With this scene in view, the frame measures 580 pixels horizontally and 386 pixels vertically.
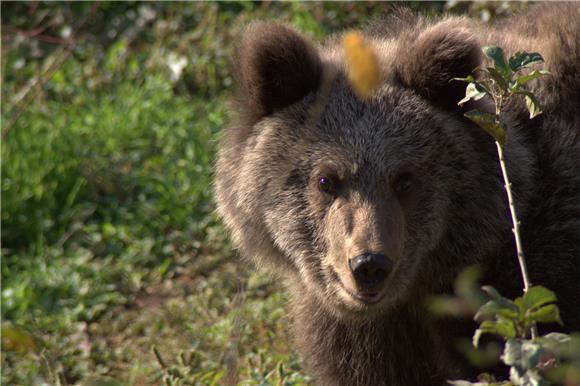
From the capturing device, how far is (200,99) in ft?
27.5

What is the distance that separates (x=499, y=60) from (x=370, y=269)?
40.0 inches

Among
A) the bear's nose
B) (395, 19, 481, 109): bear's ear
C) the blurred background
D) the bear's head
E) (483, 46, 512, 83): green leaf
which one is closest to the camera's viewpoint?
(483, 46, 512, 83): green leaf

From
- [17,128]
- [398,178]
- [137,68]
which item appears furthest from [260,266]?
[137,68]

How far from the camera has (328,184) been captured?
177 inches

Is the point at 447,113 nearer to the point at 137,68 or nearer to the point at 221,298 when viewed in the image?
the point at 221,298

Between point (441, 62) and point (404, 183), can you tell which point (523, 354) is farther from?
point (441, 62)

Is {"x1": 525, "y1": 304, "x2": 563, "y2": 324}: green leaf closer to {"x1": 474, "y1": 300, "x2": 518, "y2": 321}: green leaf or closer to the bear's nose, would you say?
{"x1": 474, "y1": 300, "x2": 518, "y2": 321}: green leaf

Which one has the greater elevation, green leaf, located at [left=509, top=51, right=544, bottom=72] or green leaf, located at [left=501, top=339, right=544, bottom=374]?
green leaf, located at [left=509, top=51, right=544, bottom=72]

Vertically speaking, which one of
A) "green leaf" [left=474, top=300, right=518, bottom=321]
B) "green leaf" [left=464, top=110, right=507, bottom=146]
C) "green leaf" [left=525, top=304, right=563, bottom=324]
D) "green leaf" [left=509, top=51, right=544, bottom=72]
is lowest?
"green leaf" [left=525, top=304, right=563, bottom=324]

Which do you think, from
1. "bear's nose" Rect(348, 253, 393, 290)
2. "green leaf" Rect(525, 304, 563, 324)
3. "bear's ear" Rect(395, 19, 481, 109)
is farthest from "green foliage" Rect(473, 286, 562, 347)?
"bear's ear" Rect(395, 19, 481, 109)

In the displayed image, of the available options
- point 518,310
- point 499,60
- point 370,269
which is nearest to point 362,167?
point 370,269

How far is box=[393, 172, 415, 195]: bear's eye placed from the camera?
14.6 ft

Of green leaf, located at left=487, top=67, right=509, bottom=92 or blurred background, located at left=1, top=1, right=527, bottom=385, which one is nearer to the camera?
green leaf, located at left=487, top=67, right=509, bottom=92

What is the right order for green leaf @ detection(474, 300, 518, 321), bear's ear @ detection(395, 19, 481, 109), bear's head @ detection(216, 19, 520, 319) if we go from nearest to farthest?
green leaf @ detection(474, 300, 518, 321) → bear's head @ detection(216, 19, 520, 319) → bear's ear @ detection(395, 19, 481, 109)
